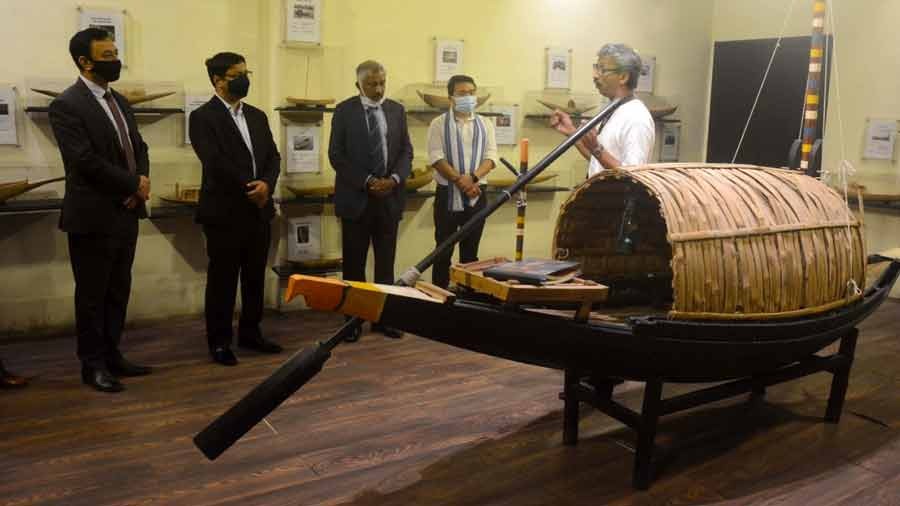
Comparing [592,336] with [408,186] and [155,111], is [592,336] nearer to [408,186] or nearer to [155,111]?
[408,186]

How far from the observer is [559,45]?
6750mm

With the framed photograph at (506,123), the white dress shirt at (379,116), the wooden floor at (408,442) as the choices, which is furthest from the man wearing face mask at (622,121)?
the framed photograph at (506,123)

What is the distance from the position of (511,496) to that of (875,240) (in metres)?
5.02

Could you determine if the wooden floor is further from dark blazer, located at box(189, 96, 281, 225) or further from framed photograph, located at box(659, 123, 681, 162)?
framed photograph, located at box(659, 123, 681, 162)

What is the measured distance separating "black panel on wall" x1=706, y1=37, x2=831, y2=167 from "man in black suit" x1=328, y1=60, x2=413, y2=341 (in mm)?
3812

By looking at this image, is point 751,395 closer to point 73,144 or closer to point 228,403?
point 228,403

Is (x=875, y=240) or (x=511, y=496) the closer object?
(x=511, y=496)

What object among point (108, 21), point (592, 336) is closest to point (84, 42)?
point (108, 21)

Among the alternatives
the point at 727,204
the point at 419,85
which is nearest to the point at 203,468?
the point at 727,204

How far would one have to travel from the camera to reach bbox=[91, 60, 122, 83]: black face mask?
12.7ft

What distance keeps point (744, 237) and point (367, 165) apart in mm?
2487

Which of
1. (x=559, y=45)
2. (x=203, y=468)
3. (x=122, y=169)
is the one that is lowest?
(x=203, y=468)

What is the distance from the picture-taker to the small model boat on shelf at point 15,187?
14.7 feet

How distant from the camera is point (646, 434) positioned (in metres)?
3.06
